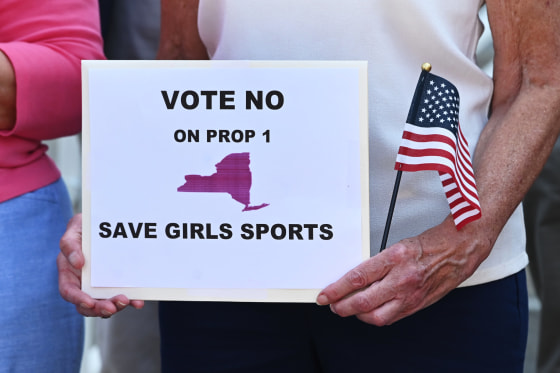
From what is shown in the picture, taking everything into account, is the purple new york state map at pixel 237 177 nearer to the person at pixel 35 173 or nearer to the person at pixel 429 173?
the person at pixel 429 173

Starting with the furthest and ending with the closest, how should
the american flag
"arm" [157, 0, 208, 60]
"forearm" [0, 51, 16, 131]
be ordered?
"arm" [157, 0, 208, 60] → "forearm" [0, 51, 16, 131] → the american flag

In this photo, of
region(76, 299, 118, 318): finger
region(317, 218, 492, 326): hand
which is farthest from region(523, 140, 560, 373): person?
region(76, 299, 118, 318): finger

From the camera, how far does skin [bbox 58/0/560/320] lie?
131cm

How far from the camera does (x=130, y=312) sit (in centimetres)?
242

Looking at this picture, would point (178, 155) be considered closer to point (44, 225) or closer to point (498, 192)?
point (44, 225)

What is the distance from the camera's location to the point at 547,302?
277cm

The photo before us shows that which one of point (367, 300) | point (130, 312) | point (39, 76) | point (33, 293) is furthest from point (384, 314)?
point (130, 312)

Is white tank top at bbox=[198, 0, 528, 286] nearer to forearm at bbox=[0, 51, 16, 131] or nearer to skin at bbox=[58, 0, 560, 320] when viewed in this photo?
skin at bbox=[58, 0, 560, 320]

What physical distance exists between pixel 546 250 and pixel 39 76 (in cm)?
186

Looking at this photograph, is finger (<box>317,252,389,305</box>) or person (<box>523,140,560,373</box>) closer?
finger (<box>317,252,389,305</box>)

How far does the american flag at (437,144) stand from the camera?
1.29 m

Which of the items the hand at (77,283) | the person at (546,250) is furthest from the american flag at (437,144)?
the person at (546,250)

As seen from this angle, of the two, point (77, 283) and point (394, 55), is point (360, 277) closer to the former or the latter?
point (394, 55)

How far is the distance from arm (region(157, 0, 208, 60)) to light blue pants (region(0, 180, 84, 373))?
400mm
